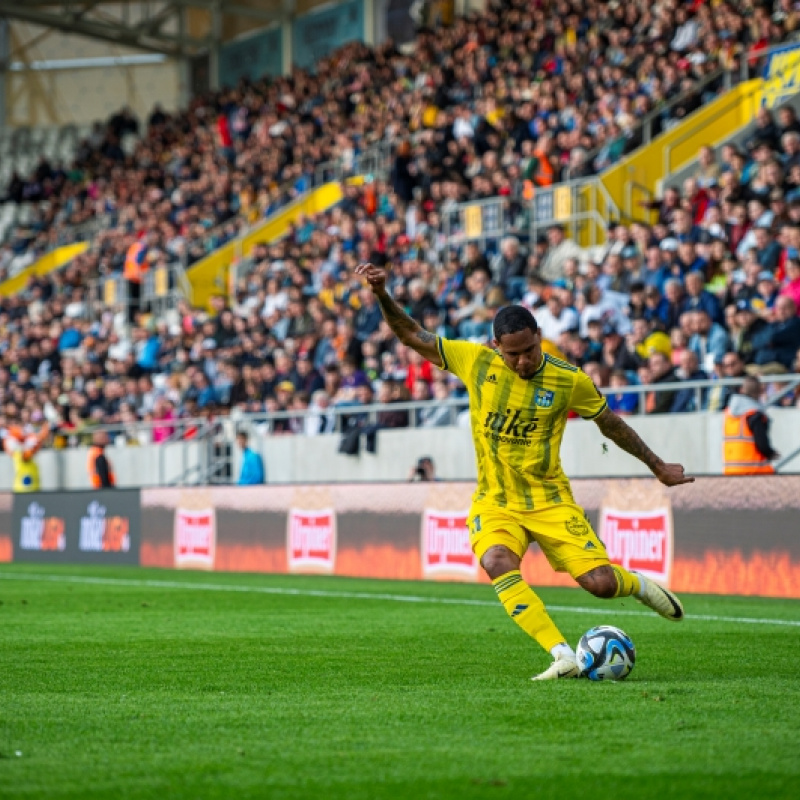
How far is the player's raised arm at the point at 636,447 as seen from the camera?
27.3ft

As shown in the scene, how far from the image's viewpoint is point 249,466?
74.3 ft

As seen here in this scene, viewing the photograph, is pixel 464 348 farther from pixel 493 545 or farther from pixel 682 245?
pixel 682 245

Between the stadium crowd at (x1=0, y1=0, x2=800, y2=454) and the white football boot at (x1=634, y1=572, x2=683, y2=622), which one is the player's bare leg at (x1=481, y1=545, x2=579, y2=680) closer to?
the white football boot at (x1=634, y1=572, x2=683, y2=622)

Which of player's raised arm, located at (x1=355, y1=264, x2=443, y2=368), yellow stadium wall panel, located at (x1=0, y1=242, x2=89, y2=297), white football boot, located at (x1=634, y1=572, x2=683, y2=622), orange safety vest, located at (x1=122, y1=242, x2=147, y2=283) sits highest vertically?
yellow stadium wall panel, located at (x1=0, y1=242, x2=89, y2=297)

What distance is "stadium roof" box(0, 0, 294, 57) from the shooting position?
44.6 meters

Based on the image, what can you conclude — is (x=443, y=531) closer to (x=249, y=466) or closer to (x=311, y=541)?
(x=311, y=541)

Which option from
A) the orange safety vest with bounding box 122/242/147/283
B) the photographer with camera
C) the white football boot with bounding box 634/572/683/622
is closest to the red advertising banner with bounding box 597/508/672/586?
the photographer with camera

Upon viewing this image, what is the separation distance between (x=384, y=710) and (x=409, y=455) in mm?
14230

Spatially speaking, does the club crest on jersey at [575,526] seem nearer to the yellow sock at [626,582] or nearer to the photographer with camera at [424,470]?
the yellow sock at [626,582]

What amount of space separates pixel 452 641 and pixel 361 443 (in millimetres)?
11419

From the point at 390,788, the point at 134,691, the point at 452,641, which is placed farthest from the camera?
the point at 452,641

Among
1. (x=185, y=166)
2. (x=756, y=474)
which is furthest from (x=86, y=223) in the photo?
(x=756, y=474)

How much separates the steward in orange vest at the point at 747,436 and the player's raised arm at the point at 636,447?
719 cm

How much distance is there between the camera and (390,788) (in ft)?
16.4
